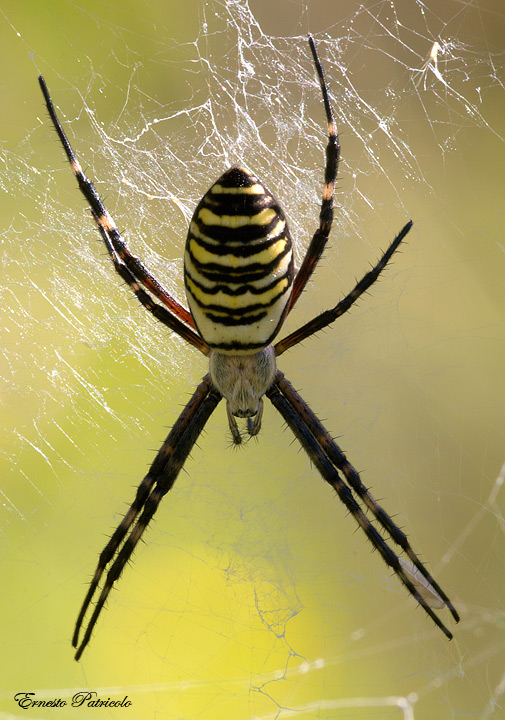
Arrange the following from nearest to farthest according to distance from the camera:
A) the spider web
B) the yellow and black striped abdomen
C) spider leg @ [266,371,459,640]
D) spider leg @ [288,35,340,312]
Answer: the yellow and black striped abdomen, spider leg @ [288,35,340,312], spider leg @ [266,371,459,640], the spider web

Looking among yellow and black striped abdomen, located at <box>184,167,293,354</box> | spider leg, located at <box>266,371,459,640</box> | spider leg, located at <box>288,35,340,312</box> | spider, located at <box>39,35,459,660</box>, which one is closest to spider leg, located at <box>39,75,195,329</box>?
spider, located at <box>39,35,459,660</box>


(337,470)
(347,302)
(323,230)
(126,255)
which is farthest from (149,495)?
(323,230)

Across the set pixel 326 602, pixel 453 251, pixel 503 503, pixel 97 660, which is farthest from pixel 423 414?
pixel 97 660

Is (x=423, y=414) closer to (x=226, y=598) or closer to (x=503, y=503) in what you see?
(x=503, y=503)

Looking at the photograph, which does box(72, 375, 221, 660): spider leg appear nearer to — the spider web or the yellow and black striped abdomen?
the spider web

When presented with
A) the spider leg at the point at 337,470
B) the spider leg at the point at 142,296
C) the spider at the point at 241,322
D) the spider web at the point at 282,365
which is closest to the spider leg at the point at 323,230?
the spider at the point at 241,322

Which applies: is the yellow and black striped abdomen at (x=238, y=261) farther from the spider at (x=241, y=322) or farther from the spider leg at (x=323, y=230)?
the spider leg at (x=323, y=230)
